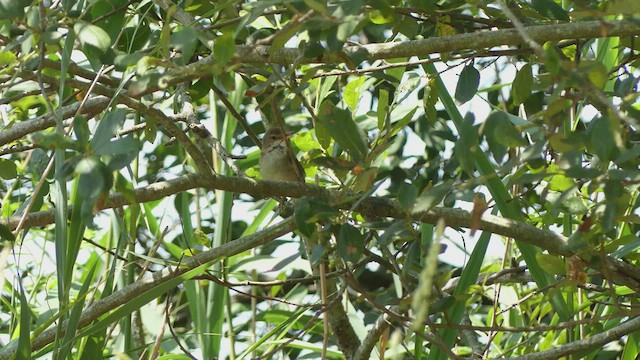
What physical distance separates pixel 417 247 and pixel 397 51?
360 mm

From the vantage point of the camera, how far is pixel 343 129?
1.58 m

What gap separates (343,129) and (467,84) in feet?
1.59

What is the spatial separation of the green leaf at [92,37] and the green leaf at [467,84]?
0.79 metres

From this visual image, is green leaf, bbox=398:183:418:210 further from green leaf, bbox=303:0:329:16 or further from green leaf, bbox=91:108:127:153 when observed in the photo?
green leaf, bbox=91:108:127:153

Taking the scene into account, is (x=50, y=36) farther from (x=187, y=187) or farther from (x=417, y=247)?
(x=417, y=247)

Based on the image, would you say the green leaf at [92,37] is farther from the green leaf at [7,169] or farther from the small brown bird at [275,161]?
the small brown bird at [275,161]

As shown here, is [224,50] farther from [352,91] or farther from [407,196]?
[352,91]

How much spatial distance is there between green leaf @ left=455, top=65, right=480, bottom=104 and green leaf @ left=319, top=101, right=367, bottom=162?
438 millimetres

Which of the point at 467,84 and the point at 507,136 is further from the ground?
the point at 467,84

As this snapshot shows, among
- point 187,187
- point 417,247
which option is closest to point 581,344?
point 417,247

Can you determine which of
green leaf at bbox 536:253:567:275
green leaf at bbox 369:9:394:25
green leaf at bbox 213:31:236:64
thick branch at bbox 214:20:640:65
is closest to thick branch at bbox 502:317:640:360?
green leaf at bbox 536:253:567:275

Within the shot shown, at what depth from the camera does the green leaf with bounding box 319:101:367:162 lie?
1.58 meters

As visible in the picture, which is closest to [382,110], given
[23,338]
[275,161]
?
[23,338]

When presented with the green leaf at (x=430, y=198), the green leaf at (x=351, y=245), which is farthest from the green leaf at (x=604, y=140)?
the green leaf at (x=351, y=245)
